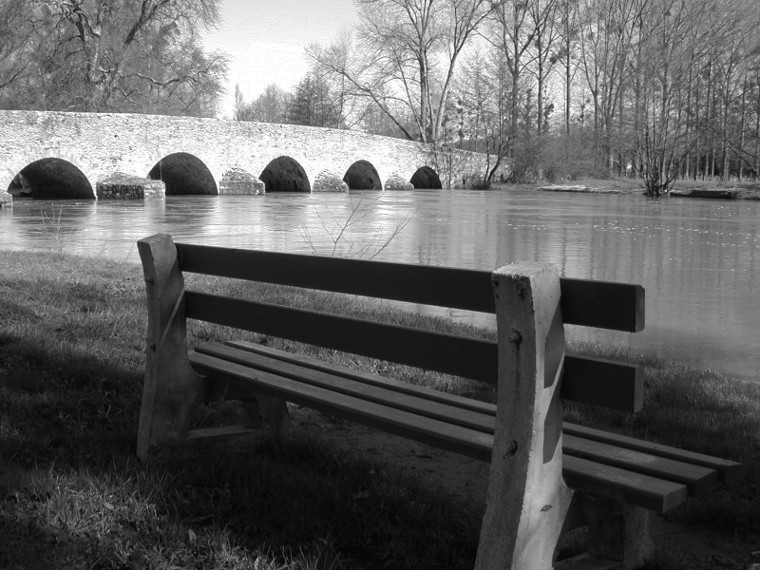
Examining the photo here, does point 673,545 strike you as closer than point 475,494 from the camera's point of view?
Yes

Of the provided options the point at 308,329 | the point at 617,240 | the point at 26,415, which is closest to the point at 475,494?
the point at 308,329

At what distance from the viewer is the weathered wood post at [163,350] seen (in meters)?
2.91

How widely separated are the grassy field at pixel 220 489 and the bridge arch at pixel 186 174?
28806 mm

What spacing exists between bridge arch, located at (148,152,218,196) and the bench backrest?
Result: 29489 millimetres

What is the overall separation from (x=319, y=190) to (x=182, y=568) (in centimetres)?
3565

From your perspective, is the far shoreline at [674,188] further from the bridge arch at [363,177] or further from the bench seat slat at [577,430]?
the bench seat slat at [577,430]

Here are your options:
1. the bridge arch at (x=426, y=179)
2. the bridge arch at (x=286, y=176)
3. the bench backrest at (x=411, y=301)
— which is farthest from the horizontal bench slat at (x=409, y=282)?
the bridge arch at (x=426, y=179)

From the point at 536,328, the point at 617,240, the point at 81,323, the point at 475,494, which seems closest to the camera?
the point at 536,328

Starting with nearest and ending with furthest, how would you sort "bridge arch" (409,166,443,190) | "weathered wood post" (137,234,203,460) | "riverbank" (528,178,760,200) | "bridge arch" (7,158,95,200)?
1. "weathered wood post" (137,234,203,460)
2. "bridge arch" (7,158,95,200)
3. "riverbank" (528,178,760,200)
4. "bridge arch" (409,166,443,190)

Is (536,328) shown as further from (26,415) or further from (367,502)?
(26,415)

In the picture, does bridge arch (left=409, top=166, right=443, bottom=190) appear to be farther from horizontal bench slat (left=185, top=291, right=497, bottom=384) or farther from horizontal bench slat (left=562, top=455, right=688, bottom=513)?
horizontal bench slat (left=562, top=455, right=688, bottom=513)

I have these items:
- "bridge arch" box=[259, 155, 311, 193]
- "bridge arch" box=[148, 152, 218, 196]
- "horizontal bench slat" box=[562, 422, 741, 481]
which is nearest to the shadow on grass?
"horizontal bench slat" box=[562, 422, 741, 481]

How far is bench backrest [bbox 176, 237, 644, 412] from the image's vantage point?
1.77 m

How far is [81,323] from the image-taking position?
189 inches
